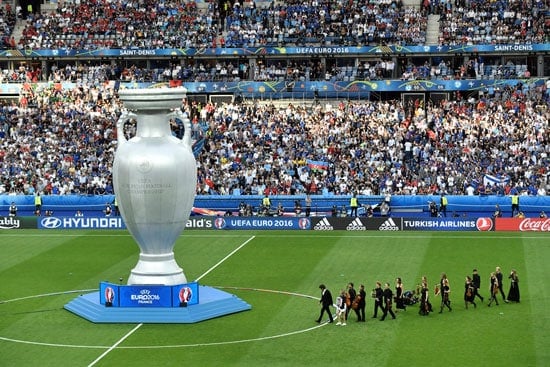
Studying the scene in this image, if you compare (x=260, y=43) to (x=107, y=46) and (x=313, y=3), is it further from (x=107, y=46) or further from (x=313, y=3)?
(x=107, y=46)

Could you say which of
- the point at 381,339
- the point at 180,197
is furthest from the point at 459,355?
the point at 180,197

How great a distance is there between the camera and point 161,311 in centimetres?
3644

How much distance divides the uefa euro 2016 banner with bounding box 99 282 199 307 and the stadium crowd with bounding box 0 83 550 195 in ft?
95.3

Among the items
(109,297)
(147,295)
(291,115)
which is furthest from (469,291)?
(291,115)

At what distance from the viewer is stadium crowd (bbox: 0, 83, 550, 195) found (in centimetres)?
6581

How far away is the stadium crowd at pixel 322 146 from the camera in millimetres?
65812

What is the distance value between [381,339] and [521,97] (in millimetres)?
43970

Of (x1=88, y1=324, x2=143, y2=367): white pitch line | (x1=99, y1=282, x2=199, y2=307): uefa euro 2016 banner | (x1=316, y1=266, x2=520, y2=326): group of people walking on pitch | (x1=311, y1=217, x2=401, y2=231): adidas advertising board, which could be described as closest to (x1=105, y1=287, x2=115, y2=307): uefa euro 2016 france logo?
(x1=99, y1=282, x2=199, y2=307): uefa euro 2016 banner

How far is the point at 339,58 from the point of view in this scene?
271ft

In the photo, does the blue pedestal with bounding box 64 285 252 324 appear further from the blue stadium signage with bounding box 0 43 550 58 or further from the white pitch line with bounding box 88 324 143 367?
the blue stadium signage with bounding box 0 43 550 58

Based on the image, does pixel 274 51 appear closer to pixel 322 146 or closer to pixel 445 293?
pixel 322 146

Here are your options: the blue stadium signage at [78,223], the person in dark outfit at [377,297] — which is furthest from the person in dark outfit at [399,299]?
the blue stadium signage at [78,223]

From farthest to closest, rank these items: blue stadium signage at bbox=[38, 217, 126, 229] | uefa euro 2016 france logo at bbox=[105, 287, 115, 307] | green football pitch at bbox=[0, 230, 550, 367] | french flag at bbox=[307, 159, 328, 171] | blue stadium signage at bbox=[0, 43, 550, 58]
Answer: blue stadium signage at bbox=[0, 43, 550, 58], french flag at bbox=[307, 159, 328, 171], blue stadium signage at bbox=[38, 217, 126, 229], uefa euro 2016 france logo at bbox=[105, 287, 115, 307], green football pitch at bbox=[0, 230, 550, 367]

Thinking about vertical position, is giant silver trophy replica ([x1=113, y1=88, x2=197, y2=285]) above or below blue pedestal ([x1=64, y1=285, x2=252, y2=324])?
above
